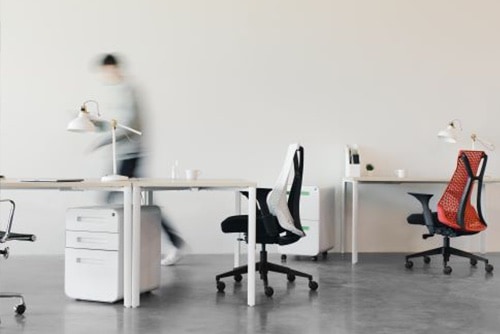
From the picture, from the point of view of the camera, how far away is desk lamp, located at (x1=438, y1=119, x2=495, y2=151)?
5531 millimetres

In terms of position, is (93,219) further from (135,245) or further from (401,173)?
(401,173)

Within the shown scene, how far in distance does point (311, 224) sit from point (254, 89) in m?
1.56

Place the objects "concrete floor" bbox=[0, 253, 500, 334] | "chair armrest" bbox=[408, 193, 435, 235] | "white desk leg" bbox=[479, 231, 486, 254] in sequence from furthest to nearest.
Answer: "white desk leg" bbox=[479, 231, 486, 254] → "chair armrest" bbox=[408, 193, 435, 235] → "concrete floor" bbox=[0, 253, 500, 334]

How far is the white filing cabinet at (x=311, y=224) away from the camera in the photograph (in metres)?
5.26

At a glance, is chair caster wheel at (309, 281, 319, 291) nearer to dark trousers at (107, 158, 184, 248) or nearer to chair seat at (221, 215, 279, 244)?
chair seat at (221, 215, 279, 244)

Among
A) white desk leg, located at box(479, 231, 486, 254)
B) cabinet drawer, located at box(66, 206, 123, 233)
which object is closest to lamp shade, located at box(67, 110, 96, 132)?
cabinet drawer, located at box(66, 206, 123, 233)

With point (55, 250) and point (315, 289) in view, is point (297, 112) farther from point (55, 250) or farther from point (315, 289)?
point (55, 250)

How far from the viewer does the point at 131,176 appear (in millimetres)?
5660

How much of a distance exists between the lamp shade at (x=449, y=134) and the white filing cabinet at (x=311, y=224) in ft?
4.38

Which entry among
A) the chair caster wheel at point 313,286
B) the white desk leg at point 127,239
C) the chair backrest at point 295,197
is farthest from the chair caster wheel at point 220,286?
the white desk leg at point 127,239

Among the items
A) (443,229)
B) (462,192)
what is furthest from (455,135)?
(443,229)

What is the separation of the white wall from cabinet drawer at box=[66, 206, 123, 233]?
218 centimetres

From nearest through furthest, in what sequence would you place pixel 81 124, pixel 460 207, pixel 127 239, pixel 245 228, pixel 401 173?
1. pixel 127 239
2. pixel 81 124
3. pixel 245 228
4. pixel 460 207
5. pixel 401 173

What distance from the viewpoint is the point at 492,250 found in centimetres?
592
